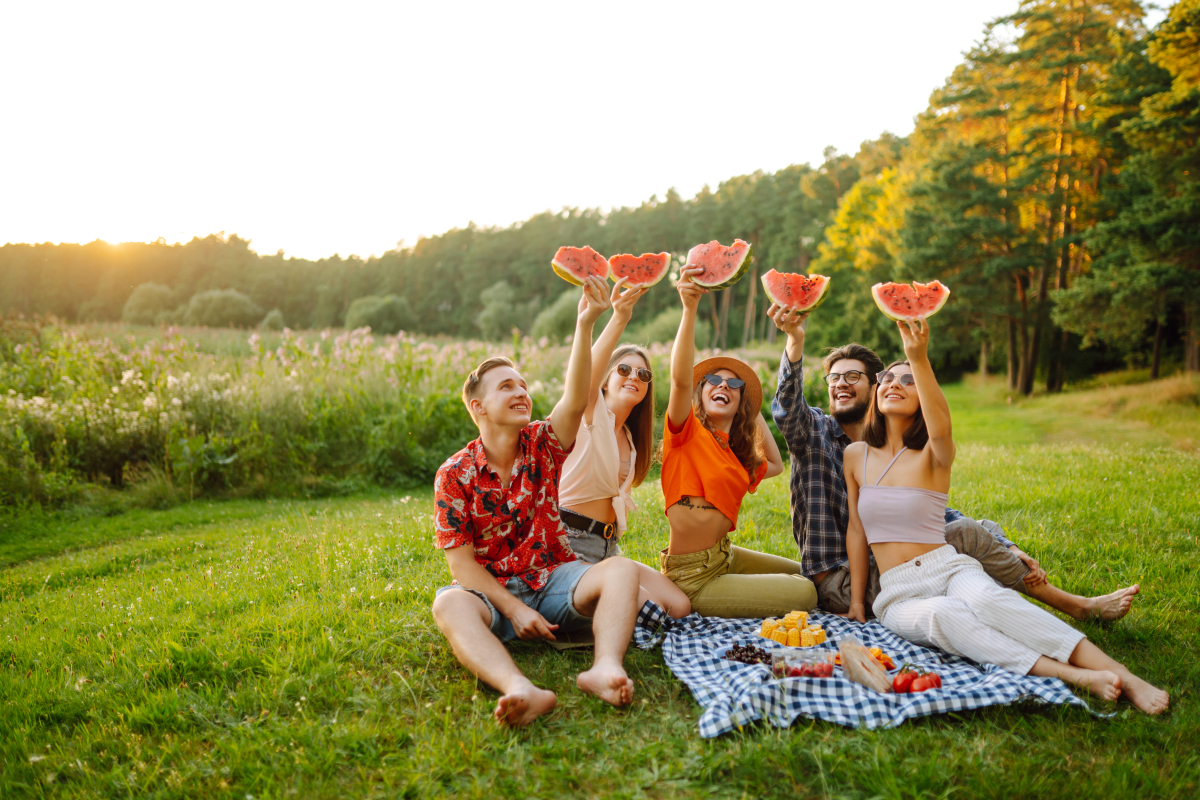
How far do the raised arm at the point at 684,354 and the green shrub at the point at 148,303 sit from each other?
3196 centimetres

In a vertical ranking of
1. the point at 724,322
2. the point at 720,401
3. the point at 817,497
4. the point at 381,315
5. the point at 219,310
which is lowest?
the point at 817,497

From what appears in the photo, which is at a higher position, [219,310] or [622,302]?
[219,310]

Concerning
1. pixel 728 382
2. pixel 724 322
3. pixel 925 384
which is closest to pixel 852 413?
pixel 728 382

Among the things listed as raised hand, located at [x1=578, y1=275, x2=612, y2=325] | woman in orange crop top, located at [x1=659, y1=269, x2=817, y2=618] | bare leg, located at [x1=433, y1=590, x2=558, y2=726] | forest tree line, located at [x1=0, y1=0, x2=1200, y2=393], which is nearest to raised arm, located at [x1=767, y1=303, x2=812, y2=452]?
woman in orange crop top, located at [x1=659, y1=269, x2=817, y2=618]

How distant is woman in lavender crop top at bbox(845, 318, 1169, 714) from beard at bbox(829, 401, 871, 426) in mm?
243

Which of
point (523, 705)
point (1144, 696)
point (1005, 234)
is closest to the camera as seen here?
point (523, 705)

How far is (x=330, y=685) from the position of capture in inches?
125

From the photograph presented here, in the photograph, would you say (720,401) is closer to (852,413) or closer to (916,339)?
(852,413)

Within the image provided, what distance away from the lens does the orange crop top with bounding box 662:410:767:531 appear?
13.6 ft

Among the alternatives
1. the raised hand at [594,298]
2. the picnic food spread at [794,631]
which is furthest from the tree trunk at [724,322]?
the raised hand at [594,298]

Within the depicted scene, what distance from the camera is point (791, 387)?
13.4ft

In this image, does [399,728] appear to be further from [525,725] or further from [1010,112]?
[1010,112]

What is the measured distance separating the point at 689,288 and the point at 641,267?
17.8 inches

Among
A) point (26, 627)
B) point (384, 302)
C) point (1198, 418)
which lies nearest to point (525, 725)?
point (26, 627)
